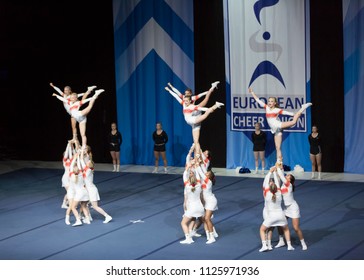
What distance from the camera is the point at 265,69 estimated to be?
17.5 m

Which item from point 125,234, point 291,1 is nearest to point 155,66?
point 291,1

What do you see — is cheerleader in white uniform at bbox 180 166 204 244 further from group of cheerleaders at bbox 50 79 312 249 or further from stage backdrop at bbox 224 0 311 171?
stage backdrop at bbox 224 0 311 171

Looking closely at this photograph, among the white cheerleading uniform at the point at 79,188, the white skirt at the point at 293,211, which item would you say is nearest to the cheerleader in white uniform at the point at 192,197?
the white skirt at the point at 293,211

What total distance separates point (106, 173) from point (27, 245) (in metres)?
6.02

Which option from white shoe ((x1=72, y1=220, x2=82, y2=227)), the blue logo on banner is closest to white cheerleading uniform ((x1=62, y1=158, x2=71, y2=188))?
white shoe ((x1=72, y1=220, x2=82, y2=227))

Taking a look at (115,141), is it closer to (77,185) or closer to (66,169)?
(66,169)

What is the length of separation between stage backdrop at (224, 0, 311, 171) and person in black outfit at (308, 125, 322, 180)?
2.13ft

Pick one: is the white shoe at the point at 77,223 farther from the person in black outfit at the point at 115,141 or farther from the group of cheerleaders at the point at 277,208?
the person in black outfit at the point at 115,141

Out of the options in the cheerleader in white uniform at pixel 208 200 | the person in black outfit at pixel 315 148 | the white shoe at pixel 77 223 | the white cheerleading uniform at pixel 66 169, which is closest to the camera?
the cheerleader in white uniform at pixel 208 200

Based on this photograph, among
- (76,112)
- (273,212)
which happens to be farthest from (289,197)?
(76,112)

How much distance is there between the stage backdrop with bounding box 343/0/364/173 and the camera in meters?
16.5

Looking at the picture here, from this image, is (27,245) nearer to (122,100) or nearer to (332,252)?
(332,252)

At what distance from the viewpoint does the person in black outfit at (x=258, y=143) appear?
56.9 ft

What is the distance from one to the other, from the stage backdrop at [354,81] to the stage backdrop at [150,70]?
3.76 meters
